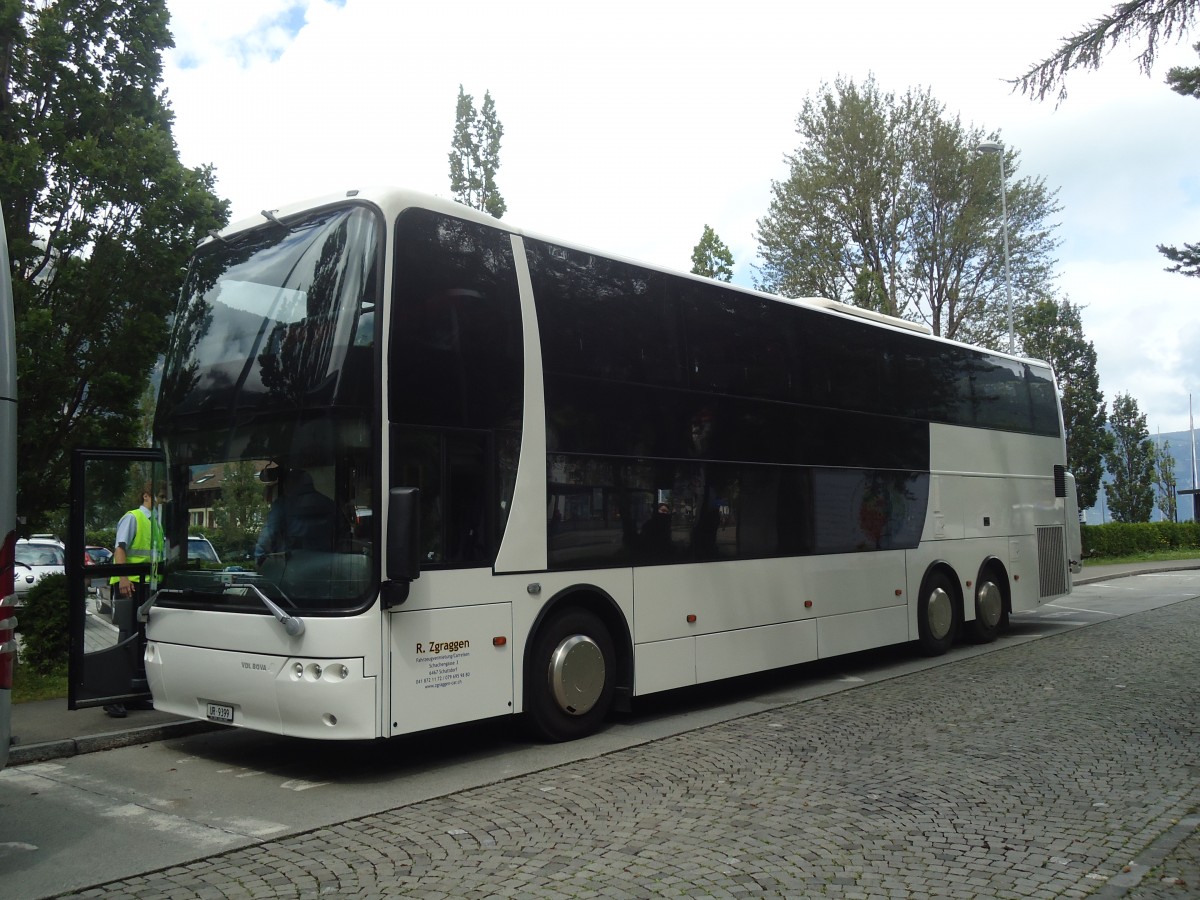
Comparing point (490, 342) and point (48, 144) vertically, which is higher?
point (48, 144)

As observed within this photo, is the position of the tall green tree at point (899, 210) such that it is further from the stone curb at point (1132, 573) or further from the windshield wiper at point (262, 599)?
the windshield wiper at point (262, 599)

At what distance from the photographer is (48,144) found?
12047mm

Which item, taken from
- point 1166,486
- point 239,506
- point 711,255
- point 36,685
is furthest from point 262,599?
point 1166,486

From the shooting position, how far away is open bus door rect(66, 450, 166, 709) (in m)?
8.84

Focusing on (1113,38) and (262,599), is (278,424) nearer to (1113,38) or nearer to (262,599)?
(262,599)

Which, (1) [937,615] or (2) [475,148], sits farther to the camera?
(2) [475,148]

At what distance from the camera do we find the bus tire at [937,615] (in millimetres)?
13625

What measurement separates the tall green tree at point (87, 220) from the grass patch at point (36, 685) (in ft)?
6.38

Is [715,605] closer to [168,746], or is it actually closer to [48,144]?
[168,746]

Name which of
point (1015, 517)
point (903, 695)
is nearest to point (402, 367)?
point (903, 695)

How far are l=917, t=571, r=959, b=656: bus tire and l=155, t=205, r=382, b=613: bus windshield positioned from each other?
872cm

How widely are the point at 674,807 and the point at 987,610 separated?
394 inches

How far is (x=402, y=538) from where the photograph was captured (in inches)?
275

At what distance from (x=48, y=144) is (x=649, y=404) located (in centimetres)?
781
